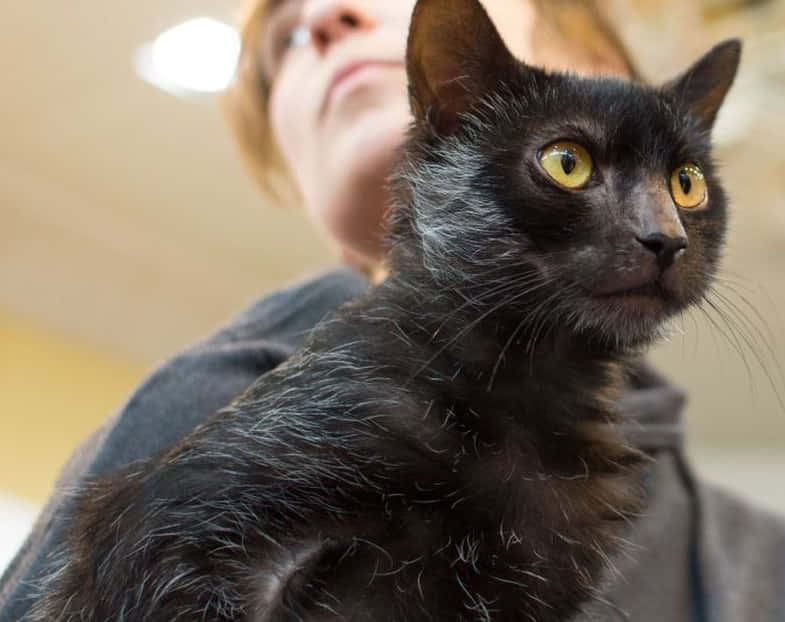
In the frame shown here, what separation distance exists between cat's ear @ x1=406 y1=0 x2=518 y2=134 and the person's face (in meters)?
0.39

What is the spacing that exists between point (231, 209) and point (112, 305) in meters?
1.19

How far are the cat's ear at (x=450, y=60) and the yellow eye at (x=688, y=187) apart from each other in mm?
201

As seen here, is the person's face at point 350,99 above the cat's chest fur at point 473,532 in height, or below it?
above

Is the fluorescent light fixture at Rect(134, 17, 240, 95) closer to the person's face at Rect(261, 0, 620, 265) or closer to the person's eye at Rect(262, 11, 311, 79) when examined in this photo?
the person's eye at Rect(262, 11, 311, 79)

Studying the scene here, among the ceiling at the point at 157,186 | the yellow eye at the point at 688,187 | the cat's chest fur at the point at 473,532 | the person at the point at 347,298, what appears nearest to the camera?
the cat's chest fur at the point at 473,532

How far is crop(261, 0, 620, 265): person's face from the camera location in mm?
1393

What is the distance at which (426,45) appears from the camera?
890 mm

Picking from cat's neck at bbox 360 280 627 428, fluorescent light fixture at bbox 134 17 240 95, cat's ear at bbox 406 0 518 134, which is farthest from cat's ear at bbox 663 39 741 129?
fluorescent light fixture at bbox 134 17 240 95

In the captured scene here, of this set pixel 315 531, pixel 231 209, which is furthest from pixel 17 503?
pixel 315 531

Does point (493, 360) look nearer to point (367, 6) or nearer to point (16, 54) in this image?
point (367, 6)

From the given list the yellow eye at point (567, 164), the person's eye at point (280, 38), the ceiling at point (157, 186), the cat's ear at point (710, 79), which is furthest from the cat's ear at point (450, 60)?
the ceiling at point (157, 186)

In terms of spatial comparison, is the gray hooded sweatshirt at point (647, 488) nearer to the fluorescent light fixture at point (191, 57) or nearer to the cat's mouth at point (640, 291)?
the cat's mouth at point (640, 291)

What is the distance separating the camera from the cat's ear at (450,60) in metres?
0.88

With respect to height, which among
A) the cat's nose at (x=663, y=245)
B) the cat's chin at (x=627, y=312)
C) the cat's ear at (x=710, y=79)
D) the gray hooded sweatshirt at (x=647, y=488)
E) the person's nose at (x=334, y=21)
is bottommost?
the gray hooded sweatshirt at (x=647, y=488)
